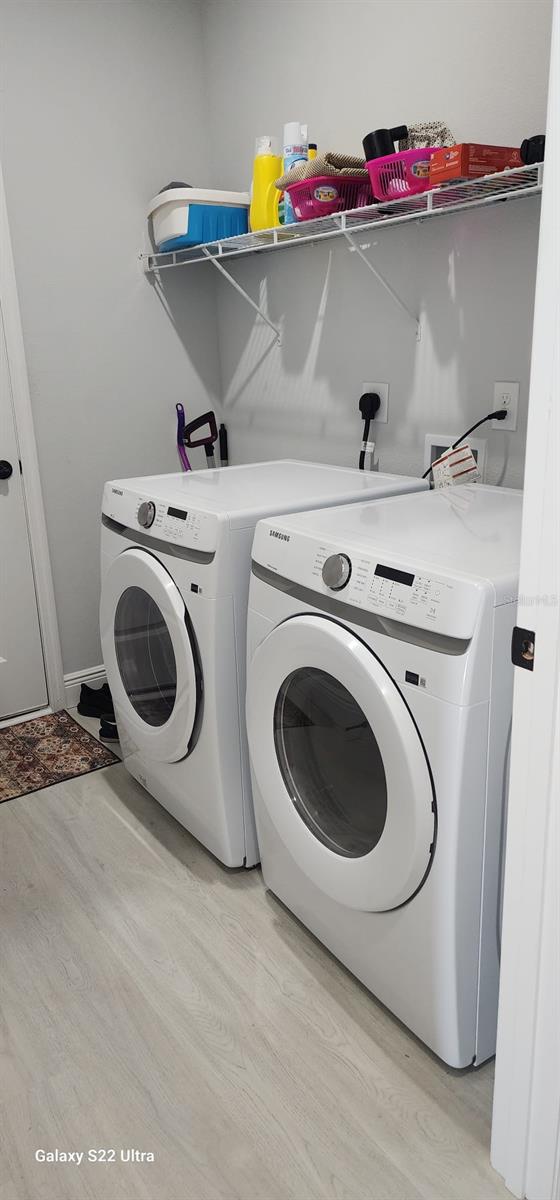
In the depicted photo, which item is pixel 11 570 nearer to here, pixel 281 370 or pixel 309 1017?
pixel 281 370

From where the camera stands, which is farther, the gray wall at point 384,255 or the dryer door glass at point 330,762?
the gray wall at point 384,255

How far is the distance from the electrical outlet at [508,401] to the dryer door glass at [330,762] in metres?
0.82

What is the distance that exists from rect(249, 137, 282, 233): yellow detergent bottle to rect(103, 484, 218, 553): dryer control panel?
854 mm

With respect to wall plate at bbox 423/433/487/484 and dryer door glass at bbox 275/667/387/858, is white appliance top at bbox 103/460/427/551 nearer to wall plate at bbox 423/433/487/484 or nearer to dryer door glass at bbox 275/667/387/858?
wall plate at bbox 423/433/487/484

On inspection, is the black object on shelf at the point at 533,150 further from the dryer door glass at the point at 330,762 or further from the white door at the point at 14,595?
the white door at the point at 14,595

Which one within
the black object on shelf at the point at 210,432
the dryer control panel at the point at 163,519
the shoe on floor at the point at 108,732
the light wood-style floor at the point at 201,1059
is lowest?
the light wood-style floor at the point at 201,1059

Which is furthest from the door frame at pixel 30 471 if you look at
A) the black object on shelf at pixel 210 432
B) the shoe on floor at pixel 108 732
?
the black object on shelf at pixel 210 432

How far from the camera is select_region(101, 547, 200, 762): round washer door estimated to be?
1.89 meters

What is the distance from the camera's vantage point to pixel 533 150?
5.15 ft

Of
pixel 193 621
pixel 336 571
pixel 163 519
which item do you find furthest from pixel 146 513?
pixel 336 571

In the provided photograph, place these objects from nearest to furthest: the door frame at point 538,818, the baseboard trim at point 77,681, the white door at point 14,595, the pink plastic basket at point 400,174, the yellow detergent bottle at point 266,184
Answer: the door frame at point 538,818, the pink plastic basket at point 400,174, the yellow detergent bottle at point 266,184, the white door at point 14,595, the baseboard trim at point 77,681

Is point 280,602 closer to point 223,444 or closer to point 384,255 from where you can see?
point 384,255

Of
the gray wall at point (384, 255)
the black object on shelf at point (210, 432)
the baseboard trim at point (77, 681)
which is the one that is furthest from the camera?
the baseboard trim at point (77, 681)

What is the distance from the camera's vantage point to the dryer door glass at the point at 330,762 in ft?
4.72
